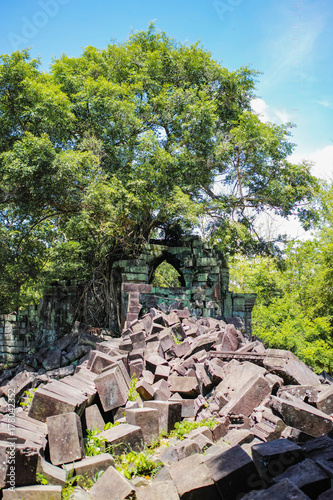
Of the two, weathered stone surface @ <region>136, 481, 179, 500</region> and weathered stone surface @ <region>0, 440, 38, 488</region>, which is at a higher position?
weathered stone surface @ <region>0, 440, 38, 488</region>

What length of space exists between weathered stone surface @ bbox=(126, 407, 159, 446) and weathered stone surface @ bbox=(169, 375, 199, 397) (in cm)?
97

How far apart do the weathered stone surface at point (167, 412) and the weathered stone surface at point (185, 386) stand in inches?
17.9

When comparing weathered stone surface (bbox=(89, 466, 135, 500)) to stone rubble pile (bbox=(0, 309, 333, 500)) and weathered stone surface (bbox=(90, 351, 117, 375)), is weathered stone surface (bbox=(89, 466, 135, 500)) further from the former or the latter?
weathered stone surface (bbox=(90, 351, 117, 375))

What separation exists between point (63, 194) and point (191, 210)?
346 centimetres

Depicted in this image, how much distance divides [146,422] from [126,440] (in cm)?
31

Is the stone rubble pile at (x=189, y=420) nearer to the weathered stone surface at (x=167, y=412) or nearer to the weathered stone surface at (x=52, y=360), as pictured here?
the weathered stone surface at (x=167, y=412)

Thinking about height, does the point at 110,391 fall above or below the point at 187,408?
above

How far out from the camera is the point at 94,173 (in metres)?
10.1

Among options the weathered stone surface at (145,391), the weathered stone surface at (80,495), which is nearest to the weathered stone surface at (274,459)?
the weathered stone surface at (80,495)

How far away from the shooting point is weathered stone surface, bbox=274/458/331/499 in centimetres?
222

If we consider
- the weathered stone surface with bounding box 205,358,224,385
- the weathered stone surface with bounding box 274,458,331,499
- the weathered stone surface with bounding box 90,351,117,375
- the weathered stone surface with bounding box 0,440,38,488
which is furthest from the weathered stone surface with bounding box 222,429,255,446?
the weathered stone surface with bounding box 90,351,117,375

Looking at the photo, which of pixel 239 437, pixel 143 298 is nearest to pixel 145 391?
pixel 239 437

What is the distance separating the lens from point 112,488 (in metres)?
2.69

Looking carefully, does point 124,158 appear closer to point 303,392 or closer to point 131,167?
point 131,167
